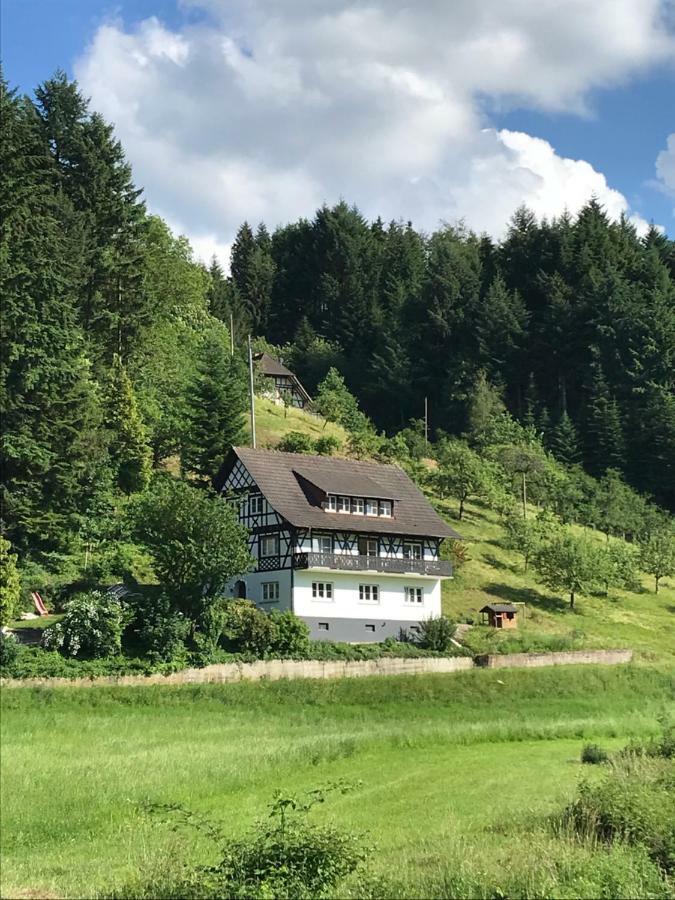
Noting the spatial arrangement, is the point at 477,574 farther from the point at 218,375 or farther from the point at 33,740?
the point at 33,740

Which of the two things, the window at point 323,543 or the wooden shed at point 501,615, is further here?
the wooden shed at point 501,615

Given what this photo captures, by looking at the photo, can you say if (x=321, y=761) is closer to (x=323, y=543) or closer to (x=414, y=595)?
(x=323, y=543)

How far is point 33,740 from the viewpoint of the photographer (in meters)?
27.0

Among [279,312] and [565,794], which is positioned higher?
[279,312]

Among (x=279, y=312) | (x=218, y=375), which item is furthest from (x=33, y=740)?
(x=279, y=312)

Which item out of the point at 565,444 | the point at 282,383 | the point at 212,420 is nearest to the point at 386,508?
the point at 212,420

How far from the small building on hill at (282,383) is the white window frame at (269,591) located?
39.7 m

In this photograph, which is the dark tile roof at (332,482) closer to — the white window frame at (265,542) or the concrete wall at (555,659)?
the white window frame at (265,542)

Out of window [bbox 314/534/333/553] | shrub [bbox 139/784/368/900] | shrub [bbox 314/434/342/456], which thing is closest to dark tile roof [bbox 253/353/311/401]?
shrub [bbox 314/434/342/456]

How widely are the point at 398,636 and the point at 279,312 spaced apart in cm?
7580

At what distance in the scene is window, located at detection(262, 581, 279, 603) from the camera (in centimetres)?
4619

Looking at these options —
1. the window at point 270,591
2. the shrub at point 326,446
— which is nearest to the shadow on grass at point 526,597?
the window at point 270,591

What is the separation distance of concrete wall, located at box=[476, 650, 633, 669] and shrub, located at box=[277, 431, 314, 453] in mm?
24886

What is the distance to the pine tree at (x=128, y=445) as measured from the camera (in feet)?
173
